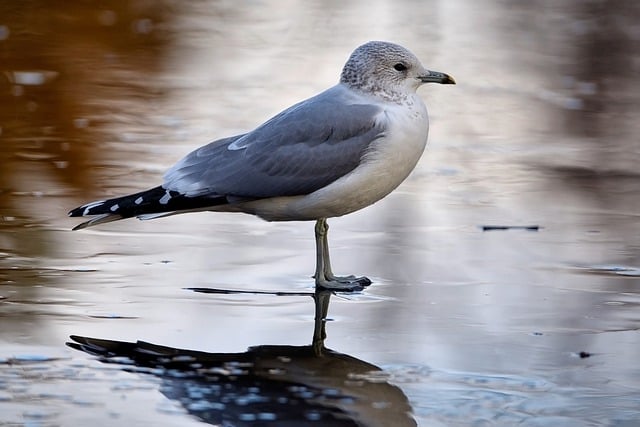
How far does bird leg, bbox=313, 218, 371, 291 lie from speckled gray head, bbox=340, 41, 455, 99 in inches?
24.4

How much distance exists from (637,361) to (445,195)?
2.69 metres

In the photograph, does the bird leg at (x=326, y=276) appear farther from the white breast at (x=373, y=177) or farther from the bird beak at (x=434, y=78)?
the bird beak at (x=434, y=78)

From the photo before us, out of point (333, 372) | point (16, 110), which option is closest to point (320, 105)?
point (333, 372)

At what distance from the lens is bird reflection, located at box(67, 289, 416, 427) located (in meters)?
3.89

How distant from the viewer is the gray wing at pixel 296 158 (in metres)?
5.34

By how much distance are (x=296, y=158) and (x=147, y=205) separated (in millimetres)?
628

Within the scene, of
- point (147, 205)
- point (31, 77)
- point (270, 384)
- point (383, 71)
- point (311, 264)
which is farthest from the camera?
point (31, 77)

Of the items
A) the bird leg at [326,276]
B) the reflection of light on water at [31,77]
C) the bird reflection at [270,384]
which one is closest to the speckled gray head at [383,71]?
the bird leg at [326,276]

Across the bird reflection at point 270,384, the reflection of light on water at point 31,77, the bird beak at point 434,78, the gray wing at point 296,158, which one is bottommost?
the bird reflection at point 270,384

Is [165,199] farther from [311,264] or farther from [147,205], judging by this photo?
[311,264]

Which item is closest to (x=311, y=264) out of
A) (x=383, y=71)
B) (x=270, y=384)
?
(x=383, y=71)

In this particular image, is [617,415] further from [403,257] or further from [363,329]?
[403,257]

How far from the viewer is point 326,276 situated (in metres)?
5.40

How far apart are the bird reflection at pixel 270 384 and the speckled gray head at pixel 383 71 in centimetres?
129
